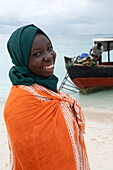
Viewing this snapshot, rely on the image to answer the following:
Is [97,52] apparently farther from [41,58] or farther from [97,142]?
[41,58]

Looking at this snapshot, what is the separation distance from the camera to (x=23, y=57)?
53.7 inches

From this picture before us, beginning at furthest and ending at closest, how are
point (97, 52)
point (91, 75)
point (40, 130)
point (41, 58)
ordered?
point (97, 52) < point (91, 75) < point (41, 58) < point (40, 130)

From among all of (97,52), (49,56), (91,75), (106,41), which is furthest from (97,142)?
(106,41)

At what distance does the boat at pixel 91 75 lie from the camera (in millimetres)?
10344

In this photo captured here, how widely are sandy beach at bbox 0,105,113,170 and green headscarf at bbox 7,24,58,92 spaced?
2.71 m

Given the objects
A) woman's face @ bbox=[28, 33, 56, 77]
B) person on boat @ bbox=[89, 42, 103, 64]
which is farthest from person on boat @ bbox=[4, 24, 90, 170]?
person on boat @ bbox=[89, 42, 103, 64]

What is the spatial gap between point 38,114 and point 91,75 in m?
9.45

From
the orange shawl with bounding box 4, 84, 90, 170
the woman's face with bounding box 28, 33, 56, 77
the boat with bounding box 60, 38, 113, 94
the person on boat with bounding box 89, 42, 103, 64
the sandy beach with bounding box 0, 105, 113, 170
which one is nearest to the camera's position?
the orange shawl with bounding box 4, 84, 90, 170

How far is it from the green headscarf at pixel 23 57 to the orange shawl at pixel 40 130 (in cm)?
4

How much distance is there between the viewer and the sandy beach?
4.00 metres

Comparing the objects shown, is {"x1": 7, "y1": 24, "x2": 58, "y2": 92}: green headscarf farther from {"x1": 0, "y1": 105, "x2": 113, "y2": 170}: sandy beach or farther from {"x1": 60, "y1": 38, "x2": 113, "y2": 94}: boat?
{"x1": 60, "y1": 38, "x2": 113, "y2": 94}: boat

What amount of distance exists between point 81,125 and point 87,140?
148 inches

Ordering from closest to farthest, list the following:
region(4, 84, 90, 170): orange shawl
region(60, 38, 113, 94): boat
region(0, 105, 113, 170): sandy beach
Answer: region(4, 84, 90, 170): orange shawl, region(0, 105, 113, 170): sandy beach, region(60, 38, 113, 94): boat

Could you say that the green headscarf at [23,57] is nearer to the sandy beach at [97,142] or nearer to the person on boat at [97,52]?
the sandy beach at [97,142]
